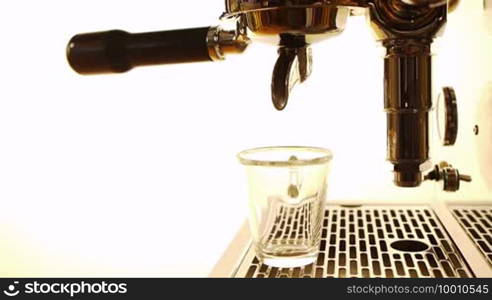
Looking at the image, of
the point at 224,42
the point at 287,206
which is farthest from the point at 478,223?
the point at 224,42

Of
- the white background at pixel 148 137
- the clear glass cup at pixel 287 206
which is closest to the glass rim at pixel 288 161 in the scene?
the clear glass cup at pixel 287 206

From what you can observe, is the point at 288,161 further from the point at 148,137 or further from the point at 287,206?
the point at 148,137

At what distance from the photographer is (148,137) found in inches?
35.4

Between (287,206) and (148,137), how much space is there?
465 mm

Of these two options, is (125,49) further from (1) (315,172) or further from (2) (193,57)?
(1) (315,172)

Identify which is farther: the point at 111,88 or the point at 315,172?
the point at 111,88

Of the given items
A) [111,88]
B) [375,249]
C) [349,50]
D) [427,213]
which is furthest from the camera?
[111,88]

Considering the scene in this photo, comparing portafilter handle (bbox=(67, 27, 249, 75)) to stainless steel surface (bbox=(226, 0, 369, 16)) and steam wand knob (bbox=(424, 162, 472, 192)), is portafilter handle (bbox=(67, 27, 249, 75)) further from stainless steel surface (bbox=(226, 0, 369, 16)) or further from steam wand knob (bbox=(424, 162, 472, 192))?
steam wand knob (bbox=(424, 162, 472, 192))

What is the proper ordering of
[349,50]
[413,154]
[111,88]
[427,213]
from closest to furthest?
[413,154]
[427,213]
[349,50]
[111,88]

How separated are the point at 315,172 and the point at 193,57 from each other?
16 cm

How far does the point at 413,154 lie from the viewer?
0.39 metres

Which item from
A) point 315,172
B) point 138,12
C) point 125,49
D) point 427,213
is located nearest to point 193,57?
point 125,49

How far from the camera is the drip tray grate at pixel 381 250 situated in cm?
45

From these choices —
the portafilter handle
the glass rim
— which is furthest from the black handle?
the glass rim
